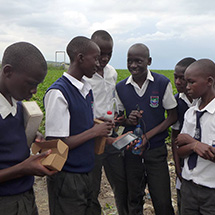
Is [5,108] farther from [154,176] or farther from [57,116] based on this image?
[154,176]

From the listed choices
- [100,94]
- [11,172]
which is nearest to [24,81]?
[11,172]

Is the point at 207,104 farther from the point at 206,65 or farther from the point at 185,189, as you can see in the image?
the point at 185,189

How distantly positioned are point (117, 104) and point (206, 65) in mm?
1176

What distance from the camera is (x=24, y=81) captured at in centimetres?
189

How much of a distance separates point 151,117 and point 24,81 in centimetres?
Result: 158

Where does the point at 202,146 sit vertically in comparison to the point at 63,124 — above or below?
below

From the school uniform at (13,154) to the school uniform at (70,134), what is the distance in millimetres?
264

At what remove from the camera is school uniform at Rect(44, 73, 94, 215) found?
216 cm

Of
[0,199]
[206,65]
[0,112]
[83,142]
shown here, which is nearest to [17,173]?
[0,199]

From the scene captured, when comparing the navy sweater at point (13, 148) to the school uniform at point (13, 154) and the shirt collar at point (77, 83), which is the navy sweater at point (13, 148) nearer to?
the school uniform at point (13, 154)

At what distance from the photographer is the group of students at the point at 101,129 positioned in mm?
1894

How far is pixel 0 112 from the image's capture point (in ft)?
5.96

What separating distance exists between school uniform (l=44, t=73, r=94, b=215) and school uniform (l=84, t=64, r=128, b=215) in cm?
68

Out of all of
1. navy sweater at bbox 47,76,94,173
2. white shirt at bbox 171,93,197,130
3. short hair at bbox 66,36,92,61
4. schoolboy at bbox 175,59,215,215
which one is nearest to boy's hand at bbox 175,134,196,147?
schoolboy at bbox 175,59,215,215
